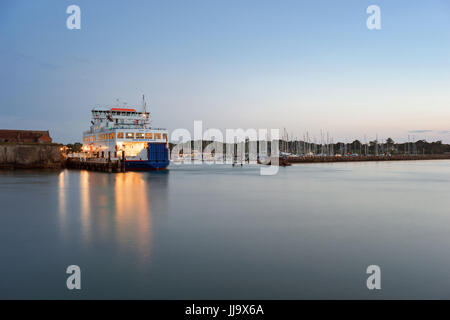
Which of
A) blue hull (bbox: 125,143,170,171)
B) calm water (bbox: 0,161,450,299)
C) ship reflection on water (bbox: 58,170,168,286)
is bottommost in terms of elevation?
calm water (bbox: 0,161,450,299)

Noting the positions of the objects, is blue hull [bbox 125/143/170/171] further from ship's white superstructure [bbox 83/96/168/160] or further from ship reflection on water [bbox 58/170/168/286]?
ship reflection on water [bbox 58/170/168/286]

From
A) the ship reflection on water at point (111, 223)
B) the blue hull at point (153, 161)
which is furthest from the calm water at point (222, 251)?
the blue hull at point (153, 161)

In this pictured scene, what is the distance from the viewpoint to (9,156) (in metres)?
53.8

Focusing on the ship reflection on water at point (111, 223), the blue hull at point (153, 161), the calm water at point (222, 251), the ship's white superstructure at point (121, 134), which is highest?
the ship's white superstructure at point (121, 134)

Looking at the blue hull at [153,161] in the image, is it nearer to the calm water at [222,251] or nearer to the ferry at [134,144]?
the ferry at [134,144]

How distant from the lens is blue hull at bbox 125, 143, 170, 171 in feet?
153

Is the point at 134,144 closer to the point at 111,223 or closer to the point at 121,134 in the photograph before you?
the point at 121,134

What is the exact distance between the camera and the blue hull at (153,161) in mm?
46681

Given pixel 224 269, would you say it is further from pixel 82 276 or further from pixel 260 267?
pixel 82 276

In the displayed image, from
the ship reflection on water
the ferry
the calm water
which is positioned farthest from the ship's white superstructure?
the calm water
